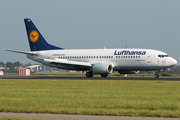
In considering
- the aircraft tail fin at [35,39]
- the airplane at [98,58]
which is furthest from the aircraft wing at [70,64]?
the aircraft tail fin at [35,39]

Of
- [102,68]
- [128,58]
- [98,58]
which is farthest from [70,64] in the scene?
[128,58]

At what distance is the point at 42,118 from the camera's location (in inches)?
448

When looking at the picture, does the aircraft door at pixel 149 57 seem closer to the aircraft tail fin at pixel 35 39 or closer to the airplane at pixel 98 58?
the airplane at pixel 98 58

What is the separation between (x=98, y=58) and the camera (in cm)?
5116

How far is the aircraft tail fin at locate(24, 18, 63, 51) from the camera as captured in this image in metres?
56.9

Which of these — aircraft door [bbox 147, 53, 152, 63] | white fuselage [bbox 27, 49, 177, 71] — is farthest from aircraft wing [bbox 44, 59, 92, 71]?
aircraft door [bbox 147, 53, 152, 63]

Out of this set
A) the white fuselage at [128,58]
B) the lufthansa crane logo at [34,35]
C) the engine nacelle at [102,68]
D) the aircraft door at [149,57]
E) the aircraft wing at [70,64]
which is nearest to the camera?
the white fuselage at [128,58]

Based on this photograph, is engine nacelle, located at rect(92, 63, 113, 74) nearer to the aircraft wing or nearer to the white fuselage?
the white fuselage

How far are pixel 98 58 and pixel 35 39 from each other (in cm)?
1333

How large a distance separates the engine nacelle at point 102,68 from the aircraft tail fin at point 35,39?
35.4 ft

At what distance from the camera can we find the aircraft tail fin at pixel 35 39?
187 feet

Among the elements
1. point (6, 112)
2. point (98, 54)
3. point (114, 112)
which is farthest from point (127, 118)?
point (98, 54)

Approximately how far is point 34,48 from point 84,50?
9813mm

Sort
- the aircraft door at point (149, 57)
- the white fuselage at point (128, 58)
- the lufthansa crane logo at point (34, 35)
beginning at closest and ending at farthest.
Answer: the white fuselage at point (128, 58), the aircraft door at point (149, 57), the lufthansa crane logo at point (34, 35)
